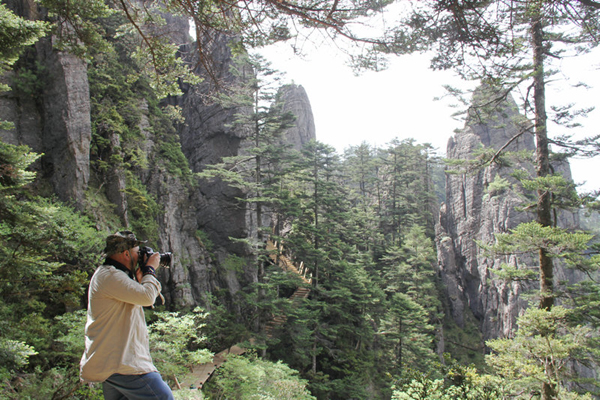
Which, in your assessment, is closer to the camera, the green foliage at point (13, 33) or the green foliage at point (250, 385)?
the green foliage at point (13, 33)

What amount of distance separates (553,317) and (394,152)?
2279 cm

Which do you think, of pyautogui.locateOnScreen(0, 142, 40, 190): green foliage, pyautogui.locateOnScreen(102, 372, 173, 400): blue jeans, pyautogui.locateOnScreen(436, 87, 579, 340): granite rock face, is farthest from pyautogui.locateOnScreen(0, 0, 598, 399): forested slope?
pyautogui.locateOnScreen(436, 87, 579, 340): granite rock face

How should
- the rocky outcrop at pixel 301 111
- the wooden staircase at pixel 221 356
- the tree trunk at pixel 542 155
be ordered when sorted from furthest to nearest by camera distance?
the rocky outcrop at pixel 301 111 < the wooden staircase at pixel 221 356 < the tree trunk at pixel 542 155

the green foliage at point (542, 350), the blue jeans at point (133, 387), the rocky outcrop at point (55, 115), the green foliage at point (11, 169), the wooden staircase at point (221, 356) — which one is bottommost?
the wooden staircase at point (221, 356)

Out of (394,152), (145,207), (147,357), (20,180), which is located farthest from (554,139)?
(394,152)

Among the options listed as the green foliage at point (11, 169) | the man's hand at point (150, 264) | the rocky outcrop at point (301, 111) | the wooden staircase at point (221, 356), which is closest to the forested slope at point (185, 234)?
the green foliage at point (11, 169)

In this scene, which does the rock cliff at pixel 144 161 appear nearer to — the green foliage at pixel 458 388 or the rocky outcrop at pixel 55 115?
the rocky outcrop at pixel 55 115

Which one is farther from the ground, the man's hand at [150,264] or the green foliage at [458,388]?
the man's hand at [150,264]

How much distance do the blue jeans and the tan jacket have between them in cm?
4

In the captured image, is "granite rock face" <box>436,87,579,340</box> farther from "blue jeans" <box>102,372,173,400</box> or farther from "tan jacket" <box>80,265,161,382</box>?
"tan jacket" <box>80,265,161,382</box>

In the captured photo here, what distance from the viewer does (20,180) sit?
12.4 ft

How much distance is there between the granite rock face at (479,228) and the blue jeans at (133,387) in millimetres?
22828

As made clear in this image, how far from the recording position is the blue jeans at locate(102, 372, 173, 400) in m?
2.07

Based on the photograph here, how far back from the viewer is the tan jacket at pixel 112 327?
204 cm
